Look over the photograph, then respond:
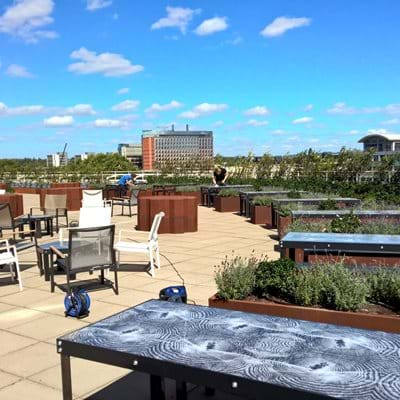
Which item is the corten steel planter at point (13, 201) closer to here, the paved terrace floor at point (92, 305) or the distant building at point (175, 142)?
the paved terrace floor at point (92, 305)

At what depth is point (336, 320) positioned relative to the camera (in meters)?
4.27

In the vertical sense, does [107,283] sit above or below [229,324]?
below

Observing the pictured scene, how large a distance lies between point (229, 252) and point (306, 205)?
3601 mm

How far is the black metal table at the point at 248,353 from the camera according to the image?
2182 mm

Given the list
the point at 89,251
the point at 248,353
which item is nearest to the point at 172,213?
the point at 89,251

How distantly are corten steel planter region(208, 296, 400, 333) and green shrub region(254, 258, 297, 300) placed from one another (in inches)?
7.0

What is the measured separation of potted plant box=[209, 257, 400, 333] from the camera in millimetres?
4281

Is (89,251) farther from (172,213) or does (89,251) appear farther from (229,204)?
(229,204)

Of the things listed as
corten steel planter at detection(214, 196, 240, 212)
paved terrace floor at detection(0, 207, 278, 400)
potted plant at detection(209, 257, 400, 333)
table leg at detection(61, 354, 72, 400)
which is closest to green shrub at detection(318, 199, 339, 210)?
paved terrace floor at detection(0, 207, 278, 400)

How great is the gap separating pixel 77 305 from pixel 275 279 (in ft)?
6.94

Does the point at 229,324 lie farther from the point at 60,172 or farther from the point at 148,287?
the point at 60,172

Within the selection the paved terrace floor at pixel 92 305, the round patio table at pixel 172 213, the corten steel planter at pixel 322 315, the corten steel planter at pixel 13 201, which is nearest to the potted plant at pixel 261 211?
the paved terrace floor at pixel 92 305

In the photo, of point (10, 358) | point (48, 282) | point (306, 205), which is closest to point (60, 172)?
point (306, 205)

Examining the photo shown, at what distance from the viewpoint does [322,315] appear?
433cm
